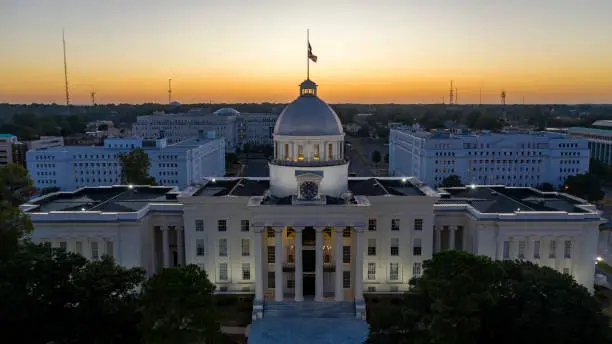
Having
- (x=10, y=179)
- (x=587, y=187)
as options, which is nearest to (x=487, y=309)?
(x=10, y=179)

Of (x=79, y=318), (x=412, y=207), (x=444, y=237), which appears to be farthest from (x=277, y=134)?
(x=79, y=318)

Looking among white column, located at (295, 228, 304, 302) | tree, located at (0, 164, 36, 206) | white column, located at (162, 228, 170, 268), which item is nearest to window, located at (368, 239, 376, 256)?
white column, located at (295, 228, 304, 302)

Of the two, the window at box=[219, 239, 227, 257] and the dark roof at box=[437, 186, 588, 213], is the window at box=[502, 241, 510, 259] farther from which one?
the window at box=[219, 239, 227, 257]

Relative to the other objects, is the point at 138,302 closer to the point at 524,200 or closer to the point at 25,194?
the point at 25,194

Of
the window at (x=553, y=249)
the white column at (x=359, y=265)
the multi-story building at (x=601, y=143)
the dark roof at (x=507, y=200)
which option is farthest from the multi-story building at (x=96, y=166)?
the multi-story building at (x=601, y=143)

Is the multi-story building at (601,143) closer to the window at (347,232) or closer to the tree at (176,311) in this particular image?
the window at (347,232)

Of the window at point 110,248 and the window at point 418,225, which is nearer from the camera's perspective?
the window at point 110,248
